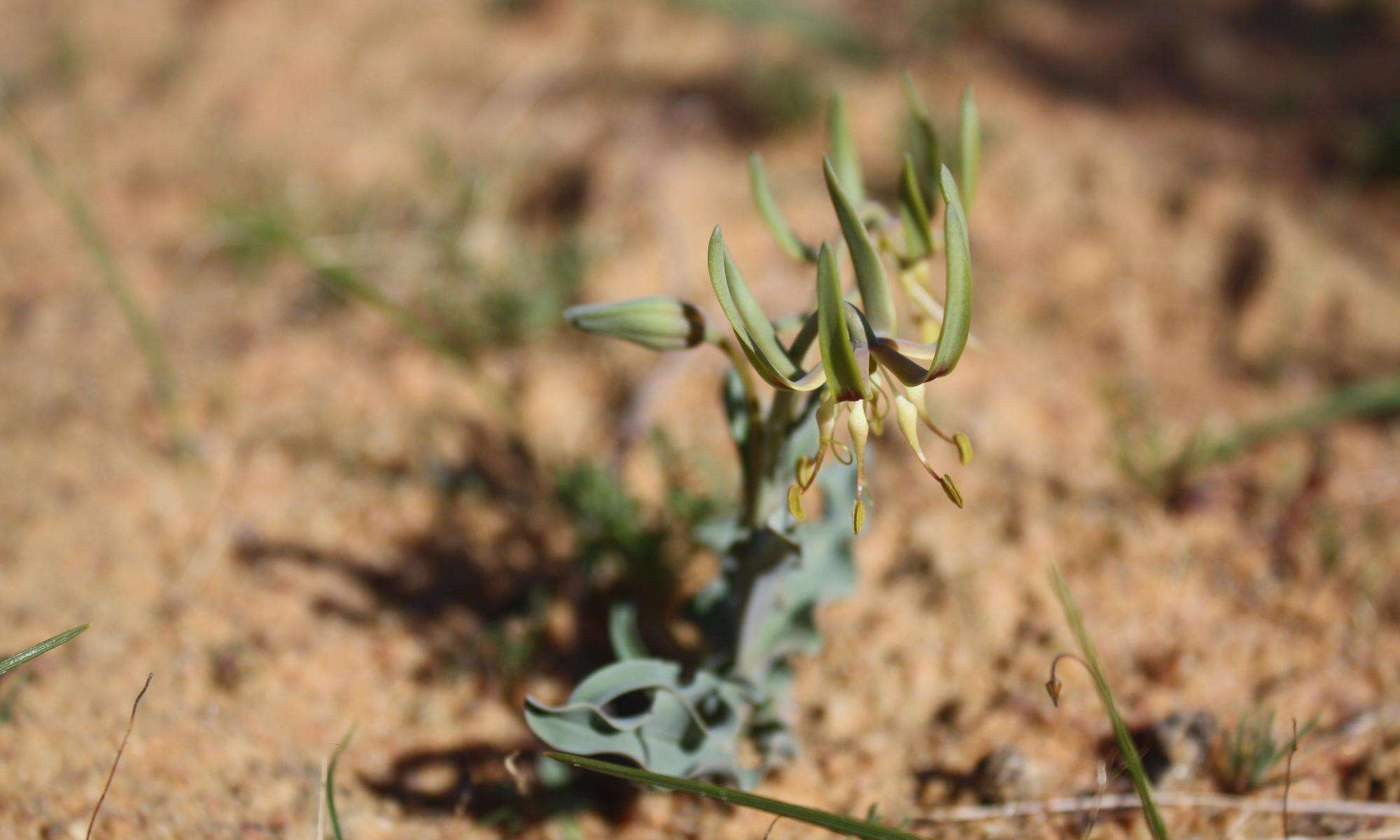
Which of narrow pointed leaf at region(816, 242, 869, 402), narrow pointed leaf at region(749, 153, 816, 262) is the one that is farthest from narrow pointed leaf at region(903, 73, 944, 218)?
narrow pointed leaf at region(816, 242, 869, 402)

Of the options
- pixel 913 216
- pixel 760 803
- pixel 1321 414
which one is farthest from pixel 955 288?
pixel 1321 414

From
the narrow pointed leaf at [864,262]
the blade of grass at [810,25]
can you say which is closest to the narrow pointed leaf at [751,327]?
the narrow pointed leaf at [864,262]

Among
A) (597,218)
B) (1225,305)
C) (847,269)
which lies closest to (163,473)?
(597,218)

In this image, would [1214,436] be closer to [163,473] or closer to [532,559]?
[532,559]

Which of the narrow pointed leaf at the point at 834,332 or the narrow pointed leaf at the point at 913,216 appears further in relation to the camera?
the narrow pointed leaf at the point at 913,216

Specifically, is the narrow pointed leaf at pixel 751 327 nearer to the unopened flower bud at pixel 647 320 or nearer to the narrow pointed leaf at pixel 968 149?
the unopened flower bud at pixel 647 320

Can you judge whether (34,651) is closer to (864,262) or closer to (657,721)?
(657,721)
